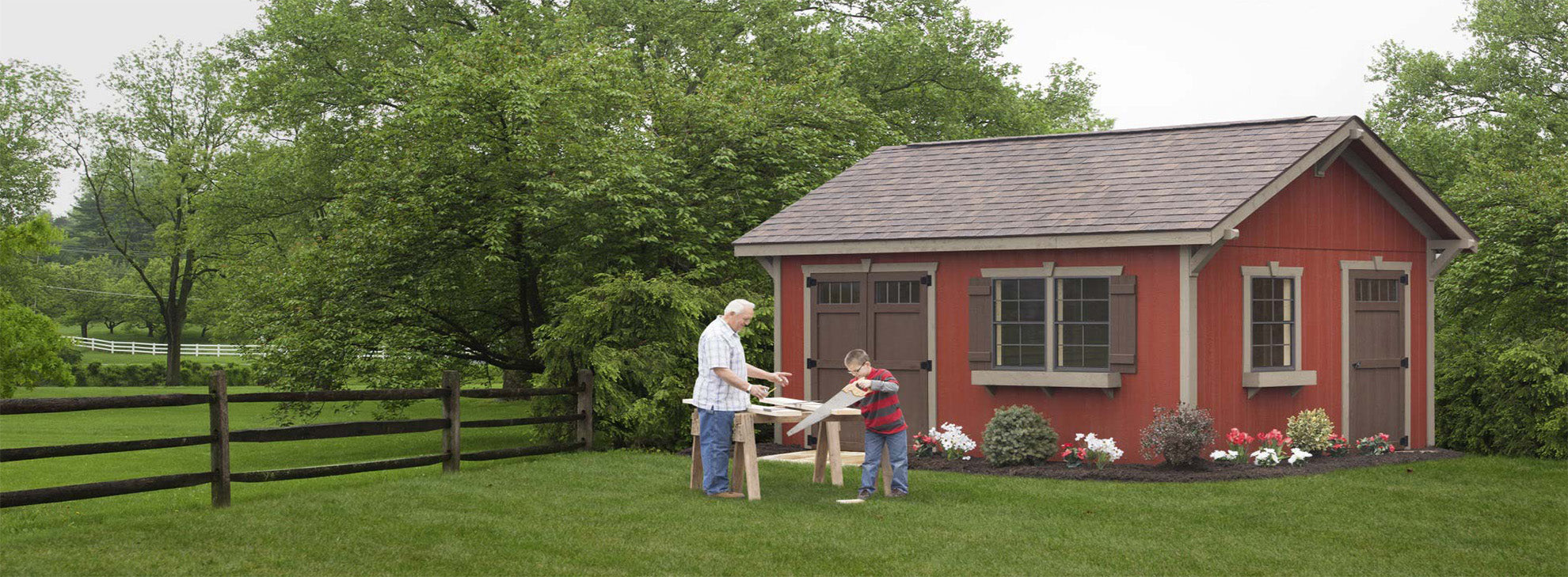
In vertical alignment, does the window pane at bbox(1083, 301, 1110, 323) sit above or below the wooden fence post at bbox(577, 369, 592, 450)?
above

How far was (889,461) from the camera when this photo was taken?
1159 cm

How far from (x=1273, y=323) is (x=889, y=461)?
17.4 ft

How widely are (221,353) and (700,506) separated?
180 ft

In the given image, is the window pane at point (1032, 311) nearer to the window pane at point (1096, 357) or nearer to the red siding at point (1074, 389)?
the red siding at point (1074, 389)

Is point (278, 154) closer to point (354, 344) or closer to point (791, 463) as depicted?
point (354, 344)

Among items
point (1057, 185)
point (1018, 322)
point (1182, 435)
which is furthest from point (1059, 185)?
point (1182, 435)

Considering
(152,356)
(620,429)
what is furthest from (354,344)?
(152,356)

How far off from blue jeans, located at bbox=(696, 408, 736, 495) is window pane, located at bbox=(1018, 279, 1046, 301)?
4235mm

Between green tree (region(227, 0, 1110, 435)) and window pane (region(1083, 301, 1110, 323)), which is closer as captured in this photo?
window pane (region(1083, 301, 1110, 323))

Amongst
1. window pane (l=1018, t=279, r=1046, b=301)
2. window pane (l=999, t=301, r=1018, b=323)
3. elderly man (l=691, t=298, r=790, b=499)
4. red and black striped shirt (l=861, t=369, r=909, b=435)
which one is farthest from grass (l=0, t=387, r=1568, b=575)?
window pane (l=1018, t=279, r=1046, b=301)

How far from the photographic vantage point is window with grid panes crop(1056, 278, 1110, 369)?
1400 cm

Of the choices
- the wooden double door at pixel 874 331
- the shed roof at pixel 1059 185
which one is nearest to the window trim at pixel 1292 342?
the shed roof at pixel 1059 185

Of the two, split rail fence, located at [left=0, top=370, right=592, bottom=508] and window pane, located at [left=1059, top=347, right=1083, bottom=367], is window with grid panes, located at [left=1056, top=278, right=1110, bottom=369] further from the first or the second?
split rail fence, located at [left=0, top=370, right=592, bottom=508]

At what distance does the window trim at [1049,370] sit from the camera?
13867 mm
